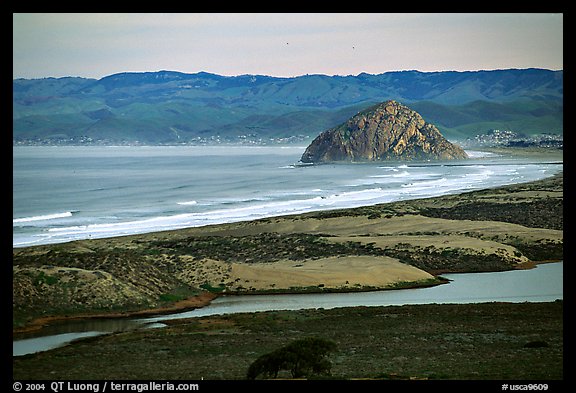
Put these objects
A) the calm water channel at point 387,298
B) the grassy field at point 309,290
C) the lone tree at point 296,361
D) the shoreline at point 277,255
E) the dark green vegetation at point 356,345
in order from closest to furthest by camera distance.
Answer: the lone tree at point 296,361
the dark green vegetation at point 356,345
the grassy field at point 309,290
the calm water channel at point 387,298
the shoreline at point 277,255

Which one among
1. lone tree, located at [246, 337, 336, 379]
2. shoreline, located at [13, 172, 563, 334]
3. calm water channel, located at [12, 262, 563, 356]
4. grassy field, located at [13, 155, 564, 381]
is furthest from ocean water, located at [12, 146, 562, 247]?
lone tree, located at [246, 337, 336, 379]

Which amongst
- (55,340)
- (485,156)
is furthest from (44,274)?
(485,156)

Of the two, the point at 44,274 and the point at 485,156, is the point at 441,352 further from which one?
the point at 485,156

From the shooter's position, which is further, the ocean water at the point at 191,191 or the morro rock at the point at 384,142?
the morro rock at the point at 384,142

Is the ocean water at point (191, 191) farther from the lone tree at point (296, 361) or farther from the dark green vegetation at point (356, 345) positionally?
the lone tree at point (296, 361)

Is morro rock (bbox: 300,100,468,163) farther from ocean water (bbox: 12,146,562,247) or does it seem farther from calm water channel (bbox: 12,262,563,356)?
calm water channel (bbox: 12,262,563,356)

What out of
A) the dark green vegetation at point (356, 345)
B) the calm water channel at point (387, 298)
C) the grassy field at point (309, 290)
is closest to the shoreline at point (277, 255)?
the grassy field at point (309, 290)
